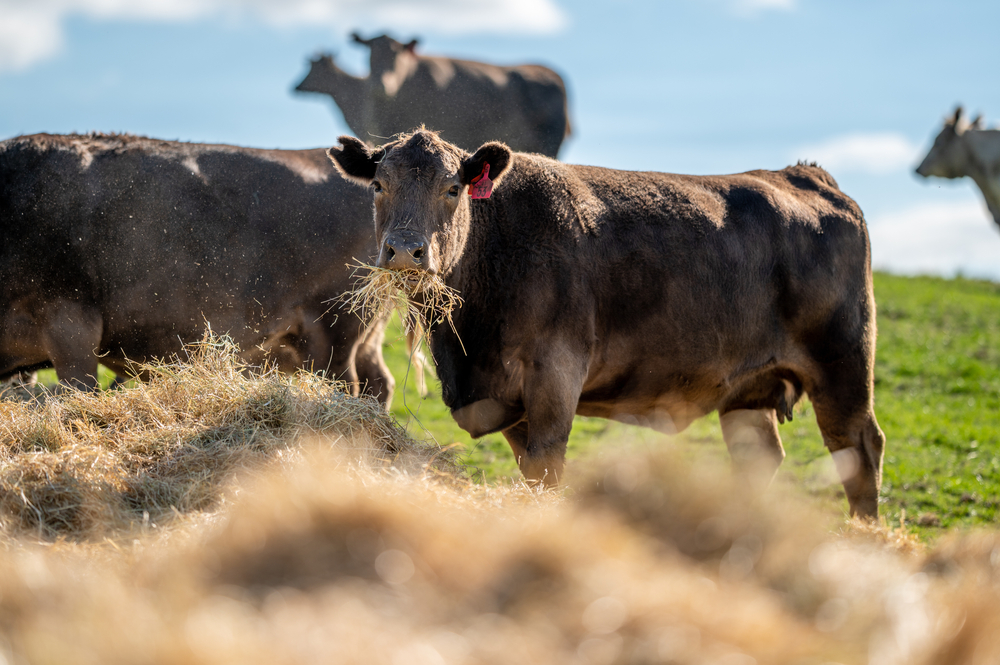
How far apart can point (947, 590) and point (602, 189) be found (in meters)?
4.05

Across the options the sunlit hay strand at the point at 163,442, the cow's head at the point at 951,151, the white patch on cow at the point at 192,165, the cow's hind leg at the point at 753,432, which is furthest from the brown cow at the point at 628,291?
the cow's head at the point at 951,151

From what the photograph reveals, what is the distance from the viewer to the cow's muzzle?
199 inches

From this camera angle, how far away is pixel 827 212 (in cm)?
720

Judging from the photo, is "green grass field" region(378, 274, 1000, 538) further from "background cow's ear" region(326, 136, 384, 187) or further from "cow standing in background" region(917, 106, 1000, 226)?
"cow standing in background" region(917, 106, 1000, 226)

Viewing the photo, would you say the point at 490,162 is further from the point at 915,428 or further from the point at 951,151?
the point at 951,151

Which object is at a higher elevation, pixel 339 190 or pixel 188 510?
pixel 339 190

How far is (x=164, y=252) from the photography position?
774cm

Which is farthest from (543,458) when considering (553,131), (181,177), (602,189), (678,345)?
(553,131)

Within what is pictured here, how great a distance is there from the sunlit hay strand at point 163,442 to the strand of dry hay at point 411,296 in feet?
2.03

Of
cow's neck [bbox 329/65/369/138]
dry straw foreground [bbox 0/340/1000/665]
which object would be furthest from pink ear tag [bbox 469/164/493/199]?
cow's neck [bbox 329/65/369/138]

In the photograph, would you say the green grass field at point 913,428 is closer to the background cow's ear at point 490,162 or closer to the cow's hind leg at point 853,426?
the cow's hind leg at point 853,426

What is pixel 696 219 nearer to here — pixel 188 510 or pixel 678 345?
pixel 678 345

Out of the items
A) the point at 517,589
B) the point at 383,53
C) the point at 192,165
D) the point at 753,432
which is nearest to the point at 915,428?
the point at 753,432

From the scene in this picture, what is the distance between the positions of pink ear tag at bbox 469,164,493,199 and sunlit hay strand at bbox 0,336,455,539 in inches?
61.8
